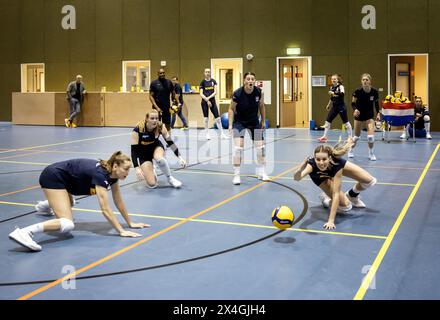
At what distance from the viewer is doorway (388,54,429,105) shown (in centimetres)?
2341

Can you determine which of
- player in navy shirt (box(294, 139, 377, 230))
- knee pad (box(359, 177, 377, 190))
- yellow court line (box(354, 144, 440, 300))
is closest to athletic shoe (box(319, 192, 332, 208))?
player in navy shirt (box(294, 139, 377, 230))

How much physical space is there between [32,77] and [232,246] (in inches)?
1034

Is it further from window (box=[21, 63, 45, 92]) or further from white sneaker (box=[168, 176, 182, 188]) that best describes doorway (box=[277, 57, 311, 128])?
white sneaker (box=[168, 176, 182, 188])

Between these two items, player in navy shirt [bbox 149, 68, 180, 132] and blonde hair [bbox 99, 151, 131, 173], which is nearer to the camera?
blonde hair [bbox 99, 151, 131, 173]

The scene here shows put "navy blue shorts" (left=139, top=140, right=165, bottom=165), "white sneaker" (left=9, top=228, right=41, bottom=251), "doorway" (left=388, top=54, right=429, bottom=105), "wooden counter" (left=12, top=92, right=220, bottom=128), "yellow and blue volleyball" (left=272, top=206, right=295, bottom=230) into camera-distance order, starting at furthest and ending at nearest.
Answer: "wooden counter" (left=12, top=92, right=220, bottom=128)
"doorway" (left=388, top=54, right=429, bottom=105)
"navy blue shorts" (left=139, top=140, right=165, bottom=165)
"yellow and blue volleyball" (left=272, top=206, right=295, bottom=230)
"white sneaker" (left=9, top=228, right=41, bottom=251)

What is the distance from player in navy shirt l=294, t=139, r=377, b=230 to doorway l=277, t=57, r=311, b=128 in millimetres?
16329

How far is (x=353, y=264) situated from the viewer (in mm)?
5383

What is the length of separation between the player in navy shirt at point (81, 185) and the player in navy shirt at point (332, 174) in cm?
230

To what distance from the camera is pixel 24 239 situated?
19.4ft

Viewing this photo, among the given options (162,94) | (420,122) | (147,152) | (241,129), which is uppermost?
(162,94)

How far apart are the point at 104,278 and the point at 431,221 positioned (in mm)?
4412

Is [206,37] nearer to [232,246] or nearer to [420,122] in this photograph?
[420,122]

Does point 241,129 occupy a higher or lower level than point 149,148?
higher

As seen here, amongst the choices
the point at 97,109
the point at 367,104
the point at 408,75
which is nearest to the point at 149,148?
the point at 367,104
